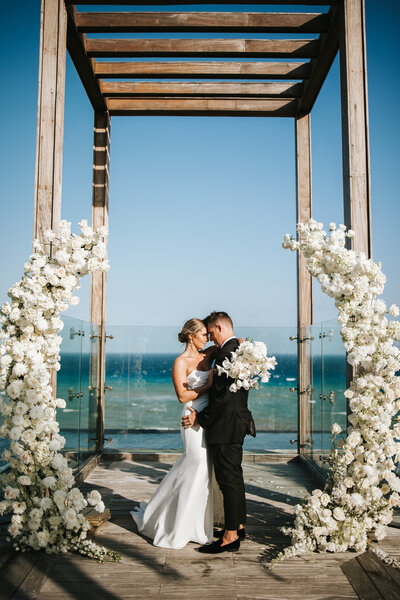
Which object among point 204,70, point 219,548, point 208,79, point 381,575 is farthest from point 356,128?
point 219,548

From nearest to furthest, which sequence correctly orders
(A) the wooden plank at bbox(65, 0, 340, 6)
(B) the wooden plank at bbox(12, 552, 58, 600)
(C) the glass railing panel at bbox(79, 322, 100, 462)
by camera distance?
(B) the wooden plank at bbox(12, 552, 58, 600)
(A) the wooden plank at bbox(65, 0, 340, 6)
(C) the glass railing panel at bbox(79, 322, 100, 462)

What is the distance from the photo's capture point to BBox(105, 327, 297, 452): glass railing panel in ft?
20.1

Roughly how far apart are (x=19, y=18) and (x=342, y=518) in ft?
20.5

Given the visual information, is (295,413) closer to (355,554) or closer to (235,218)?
(355,554)

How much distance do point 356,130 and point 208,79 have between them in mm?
2195

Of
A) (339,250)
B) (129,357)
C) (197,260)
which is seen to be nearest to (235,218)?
(197,260)

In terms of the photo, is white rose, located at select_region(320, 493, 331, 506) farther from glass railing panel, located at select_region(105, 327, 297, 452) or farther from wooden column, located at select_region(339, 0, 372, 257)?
glass railing panel, located at select_region(105, 327, 297, 452)

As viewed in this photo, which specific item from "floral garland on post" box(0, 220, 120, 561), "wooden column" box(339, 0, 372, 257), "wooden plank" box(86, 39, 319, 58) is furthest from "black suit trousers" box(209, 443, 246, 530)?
"wooden plank" box(86, 39, 319, 58)

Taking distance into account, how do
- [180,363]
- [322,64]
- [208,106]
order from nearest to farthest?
[180,363] → [322,64] → [208,106]

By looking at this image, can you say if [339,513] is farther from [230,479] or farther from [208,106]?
[208,106]

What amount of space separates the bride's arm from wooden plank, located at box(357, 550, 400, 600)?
1447 millimetres

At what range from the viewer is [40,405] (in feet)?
10.3

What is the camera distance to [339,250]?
315cm

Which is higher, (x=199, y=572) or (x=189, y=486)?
(x=189, y=486)
